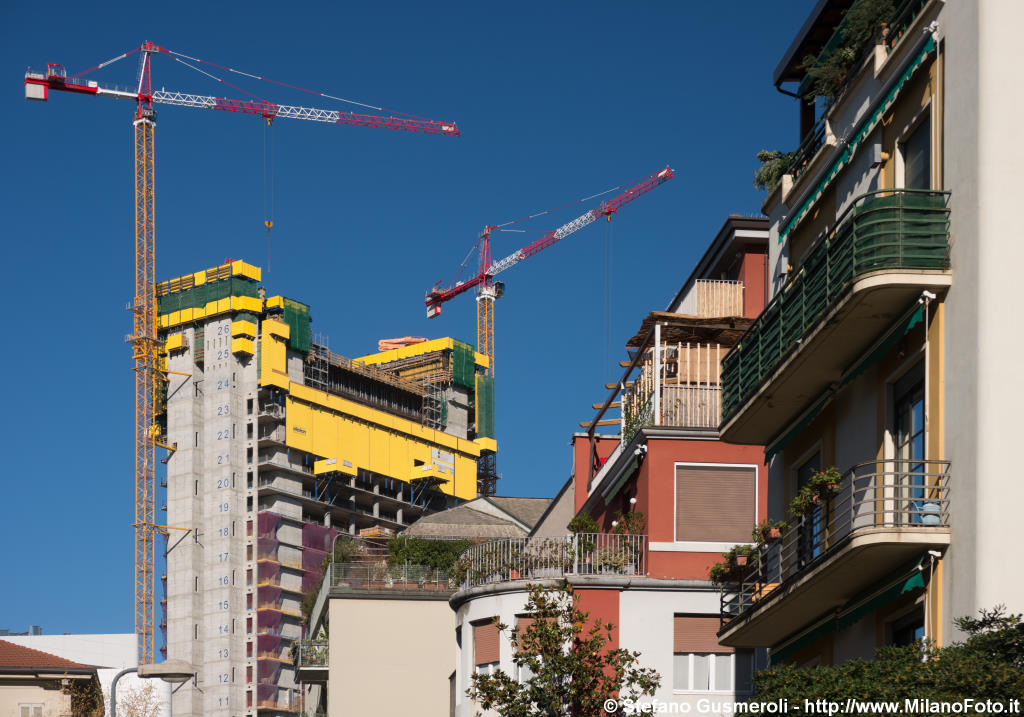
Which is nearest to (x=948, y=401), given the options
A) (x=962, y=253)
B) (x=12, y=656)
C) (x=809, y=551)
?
(x=962, y=253)

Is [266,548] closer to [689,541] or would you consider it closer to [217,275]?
[217,275]

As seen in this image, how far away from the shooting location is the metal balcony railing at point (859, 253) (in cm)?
1805

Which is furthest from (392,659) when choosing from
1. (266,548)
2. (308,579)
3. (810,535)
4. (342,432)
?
(342,432)

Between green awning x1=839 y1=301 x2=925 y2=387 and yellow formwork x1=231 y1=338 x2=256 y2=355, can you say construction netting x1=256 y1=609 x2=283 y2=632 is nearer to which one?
yellow formwork x1=231 y1=338 x2=256 y2=355

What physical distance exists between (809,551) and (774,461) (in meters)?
3.90

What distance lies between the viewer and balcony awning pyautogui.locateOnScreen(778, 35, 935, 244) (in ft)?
64.1

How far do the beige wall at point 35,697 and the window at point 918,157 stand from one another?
49.5 meters

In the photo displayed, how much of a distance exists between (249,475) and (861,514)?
16489cm

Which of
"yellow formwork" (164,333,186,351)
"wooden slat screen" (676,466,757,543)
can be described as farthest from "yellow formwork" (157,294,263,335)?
"wooden slat screen" (676,466,757,543)

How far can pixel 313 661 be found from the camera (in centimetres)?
5334

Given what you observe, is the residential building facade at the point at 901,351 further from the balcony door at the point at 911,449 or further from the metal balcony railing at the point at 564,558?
the metal balcony railing at the point at 564,558

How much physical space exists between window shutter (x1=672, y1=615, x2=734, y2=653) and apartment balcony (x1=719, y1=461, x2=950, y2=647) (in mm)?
8640

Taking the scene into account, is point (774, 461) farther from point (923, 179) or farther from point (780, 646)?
point (923, 179)

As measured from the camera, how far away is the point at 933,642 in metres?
16.6
